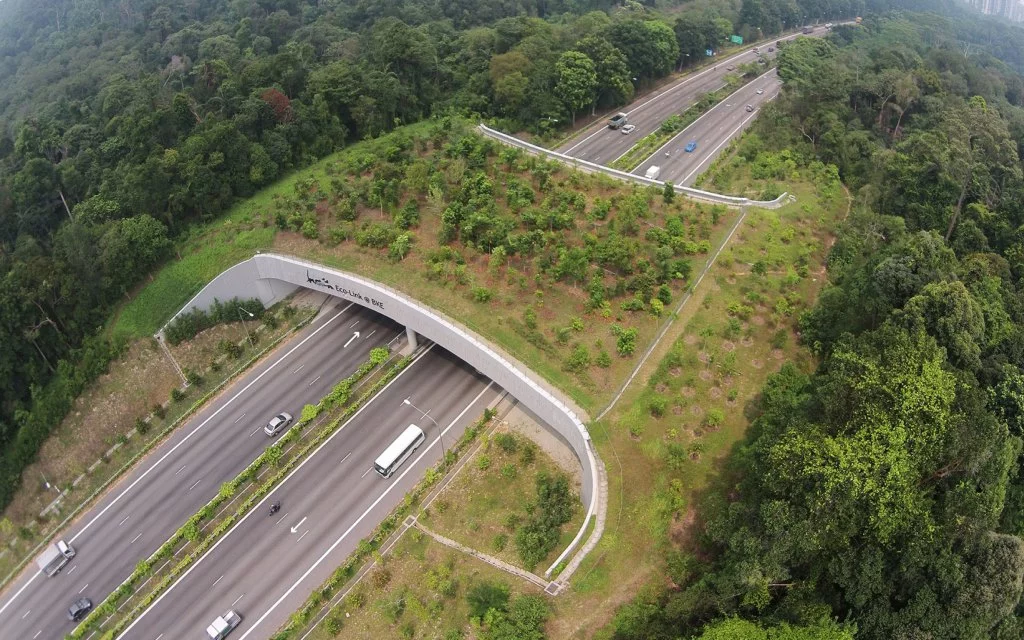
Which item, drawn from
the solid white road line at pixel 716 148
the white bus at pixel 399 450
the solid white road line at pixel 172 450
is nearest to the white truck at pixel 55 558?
the solid white road line at pixel 172 450

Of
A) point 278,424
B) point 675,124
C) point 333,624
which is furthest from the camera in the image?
point 675,124

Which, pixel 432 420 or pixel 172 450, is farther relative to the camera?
pixel 172 450

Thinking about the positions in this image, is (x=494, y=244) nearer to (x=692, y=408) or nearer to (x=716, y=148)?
(x=692, y=408)

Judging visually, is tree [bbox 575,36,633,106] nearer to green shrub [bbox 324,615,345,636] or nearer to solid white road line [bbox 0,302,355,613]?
solid white road line [bbox 0,302,355,613]

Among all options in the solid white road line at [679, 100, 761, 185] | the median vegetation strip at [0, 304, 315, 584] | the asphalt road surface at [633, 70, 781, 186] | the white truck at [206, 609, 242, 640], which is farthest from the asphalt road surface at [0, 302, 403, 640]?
the solid white road line at [679, 100, 761, 185]

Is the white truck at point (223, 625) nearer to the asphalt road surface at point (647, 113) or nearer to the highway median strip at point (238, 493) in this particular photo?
the highway median strip at point (238, 493)

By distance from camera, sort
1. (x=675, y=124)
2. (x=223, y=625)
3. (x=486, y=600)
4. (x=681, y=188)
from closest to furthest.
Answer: (x=486, y=600) → (x=223, y=625) → (x=681, y=188) → (x=675, y=124)

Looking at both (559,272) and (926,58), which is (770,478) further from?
(926,58)

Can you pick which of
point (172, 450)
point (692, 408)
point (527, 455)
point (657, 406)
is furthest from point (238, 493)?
point (692, 408)
